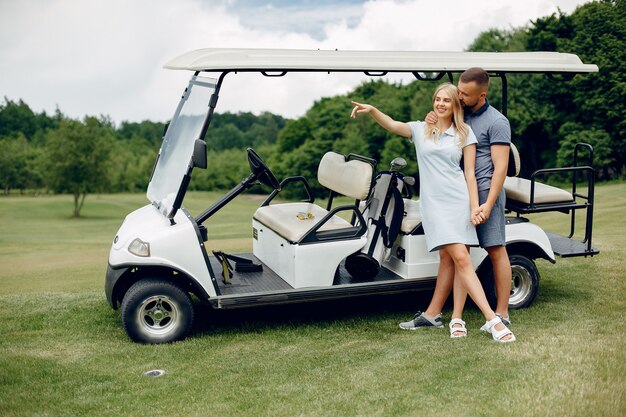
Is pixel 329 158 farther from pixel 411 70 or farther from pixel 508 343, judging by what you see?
pixel 508 343

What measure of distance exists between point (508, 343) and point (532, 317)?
2.83ft

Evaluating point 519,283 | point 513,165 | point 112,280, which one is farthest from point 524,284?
point 112,280

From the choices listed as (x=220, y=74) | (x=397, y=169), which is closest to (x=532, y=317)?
(x=397, y=169)

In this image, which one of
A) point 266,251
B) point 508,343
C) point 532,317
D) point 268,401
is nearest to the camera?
point 268,401

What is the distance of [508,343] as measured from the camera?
5.16m

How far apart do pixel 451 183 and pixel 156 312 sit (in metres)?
2.40

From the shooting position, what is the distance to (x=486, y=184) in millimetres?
5328

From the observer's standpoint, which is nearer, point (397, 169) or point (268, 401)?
point (268, 401)

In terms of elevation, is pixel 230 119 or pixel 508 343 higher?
pixel 230 119

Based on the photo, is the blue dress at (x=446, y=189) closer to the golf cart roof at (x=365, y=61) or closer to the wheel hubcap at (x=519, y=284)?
Answer: the golf cart roof at (x=365, y=61)

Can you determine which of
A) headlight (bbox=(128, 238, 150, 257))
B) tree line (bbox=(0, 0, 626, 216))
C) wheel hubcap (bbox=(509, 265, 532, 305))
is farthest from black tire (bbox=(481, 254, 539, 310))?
tree line (bbox=(0, 0, 626, 216))

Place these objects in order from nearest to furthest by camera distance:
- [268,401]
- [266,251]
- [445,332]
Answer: [268,401], [445,332], [266,251]

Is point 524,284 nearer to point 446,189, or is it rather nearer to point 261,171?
point 446,189

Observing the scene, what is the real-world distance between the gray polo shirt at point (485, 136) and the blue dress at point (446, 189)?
0.35 feet
